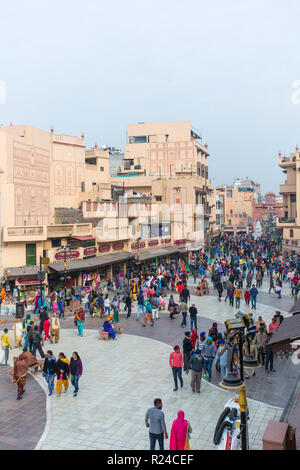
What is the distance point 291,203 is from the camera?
58875 mm

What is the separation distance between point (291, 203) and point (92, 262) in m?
38.3

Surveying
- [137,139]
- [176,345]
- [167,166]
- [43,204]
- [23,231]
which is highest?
[137,139]

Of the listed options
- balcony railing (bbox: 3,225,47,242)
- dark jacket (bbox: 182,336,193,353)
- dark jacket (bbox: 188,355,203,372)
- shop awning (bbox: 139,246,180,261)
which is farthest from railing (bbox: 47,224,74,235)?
dark jacket (bbox: 188,355,203,372)

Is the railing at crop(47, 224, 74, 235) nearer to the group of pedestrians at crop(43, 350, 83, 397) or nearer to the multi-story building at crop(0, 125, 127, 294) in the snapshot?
the multi-story building at crop(0, 125, 127, 294)

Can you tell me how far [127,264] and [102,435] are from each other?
2616cm

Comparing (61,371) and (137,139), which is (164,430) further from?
(137,139)

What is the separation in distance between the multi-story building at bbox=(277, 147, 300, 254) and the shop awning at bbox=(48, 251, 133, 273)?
79.9 feet

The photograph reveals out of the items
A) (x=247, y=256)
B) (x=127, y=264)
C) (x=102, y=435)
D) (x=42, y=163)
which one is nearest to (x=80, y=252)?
(x=127, y=264)

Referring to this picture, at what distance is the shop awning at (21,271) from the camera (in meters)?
25.4

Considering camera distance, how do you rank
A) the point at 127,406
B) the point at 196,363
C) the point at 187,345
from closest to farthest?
the point at 127,406 < the point at 196,363 < the point at 187,345

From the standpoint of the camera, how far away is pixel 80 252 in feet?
95.5

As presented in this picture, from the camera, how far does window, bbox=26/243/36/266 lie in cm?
2721

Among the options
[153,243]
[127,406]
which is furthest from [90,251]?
[127,406]

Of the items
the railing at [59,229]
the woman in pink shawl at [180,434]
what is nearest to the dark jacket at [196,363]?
the woman in pink shawl at [180,434]
